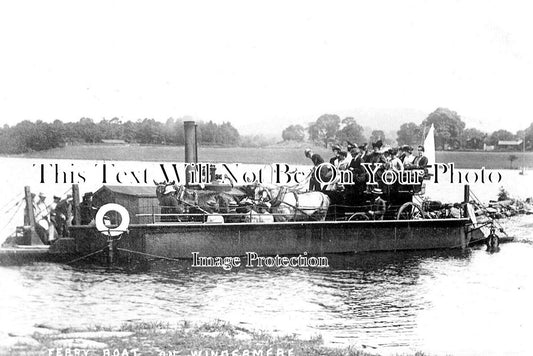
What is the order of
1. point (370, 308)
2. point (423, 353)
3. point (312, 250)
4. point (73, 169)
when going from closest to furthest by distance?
point (423, 353) < point (370, 308) < point (73, 169) < point (312, 250)

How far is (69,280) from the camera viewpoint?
12820mm

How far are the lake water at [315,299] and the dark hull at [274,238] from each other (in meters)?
0.53

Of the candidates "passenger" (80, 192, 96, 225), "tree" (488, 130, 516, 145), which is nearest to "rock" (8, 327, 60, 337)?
"passenger" (80, 192, 96, 225)

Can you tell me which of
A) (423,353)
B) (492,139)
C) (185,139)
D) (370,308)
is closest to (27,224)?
(185,139)

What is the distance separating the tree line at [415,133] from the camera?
1566cm

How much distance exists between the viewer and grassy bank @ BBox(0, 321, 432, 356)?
29.8 ft

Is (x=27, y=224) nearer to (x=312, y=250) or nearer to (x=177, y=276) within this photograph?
(x=177, y=276)

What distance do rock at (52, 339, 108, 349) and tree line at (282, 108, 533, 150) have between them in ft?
25.2

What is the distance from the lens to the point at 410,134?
56.9 ft

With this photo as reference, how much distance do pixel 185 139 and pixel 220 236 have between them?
2567mm

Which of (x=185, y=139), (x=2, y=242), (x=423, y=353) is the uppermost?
(x=185, y=139)

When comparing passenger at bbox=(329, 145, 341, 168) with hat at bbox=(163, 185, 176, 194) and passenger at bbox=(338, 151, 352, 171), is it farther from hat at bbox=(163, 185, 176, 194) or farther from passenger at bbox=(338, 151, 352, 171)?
hat at bbox=(163, 185, 176, 194)

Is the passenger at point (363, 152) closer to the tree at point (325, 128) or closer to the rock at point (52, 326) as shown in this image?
the tree at point (325, 128)

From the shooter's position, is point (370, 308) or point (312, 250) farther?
point (312, 250)
